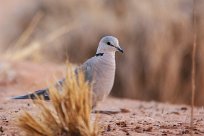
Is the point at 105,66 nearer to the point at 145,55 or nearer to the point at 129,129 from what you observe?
the point at 129,129

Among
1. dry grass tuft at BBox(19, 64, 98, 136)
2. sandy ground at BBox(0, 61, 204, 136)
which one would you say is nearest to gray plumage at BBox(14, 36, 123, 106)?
sandy ground at BBox(0, 61, 204, 136)

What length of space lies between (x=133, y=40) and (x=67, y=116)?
709 centimetres

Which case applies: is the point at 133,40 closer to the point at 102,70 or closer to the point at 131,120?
the point at 131,120

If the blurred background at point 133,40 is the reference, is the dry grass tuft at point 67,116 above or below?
below

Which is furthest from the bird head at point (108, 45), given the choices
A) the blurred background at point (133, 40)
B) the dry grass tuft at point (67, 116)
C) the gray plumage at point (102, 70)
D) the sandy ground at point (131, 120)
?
the blurred background at point (133, 40)

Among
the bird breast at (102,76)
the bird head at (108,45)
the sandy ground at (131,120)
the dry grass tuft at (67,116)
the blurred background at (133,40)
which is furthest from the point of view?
the blurred background at (133,40)

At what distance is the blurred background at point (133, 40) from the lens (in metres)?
10.5

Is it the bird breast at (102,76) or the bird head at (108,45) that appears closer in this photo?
the bird breast at (102,76)

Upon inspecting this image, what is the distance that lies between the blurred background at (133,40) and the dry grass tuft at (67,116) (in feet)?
18.8

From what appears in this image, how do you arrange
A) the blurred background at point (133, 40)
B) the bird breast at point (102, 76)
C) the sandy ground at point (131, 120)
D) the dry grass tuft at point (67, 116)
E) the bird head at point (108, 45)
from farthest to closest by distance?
the blurred background at point (133, 40)
the bird head at point (108, 45)
the bird breast at point (102, 76)
the sandy ground at point (131, 120)
the dry grass tuft at point (67, 116)

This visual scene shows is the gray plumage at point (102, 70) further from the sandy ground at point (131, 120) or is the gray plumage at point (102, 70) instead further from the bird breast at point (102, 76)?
the sandy ground at point (131, 120)

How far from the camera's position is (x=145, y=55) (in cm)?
1092

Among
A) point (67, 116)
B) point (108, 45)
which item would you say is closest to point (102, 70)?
point (108, 45)

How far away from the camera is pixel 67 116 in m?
4.38
